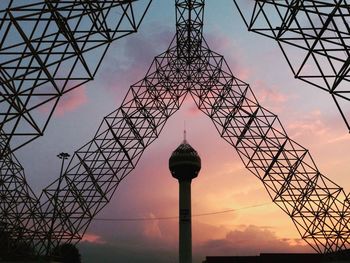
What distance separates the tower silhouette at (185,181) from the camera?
65.7 metres

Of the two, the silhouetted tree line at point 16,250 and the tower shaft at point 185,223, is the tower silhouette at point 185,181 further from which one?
the silhouetted tree line at point 16,250

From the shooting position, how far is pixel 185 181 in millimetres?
70250

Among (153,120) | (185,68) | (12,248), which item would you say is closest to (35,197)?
(12,248)

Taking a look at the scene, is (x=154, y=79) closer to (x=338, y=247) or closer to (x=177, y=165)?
(x=338, y=247)

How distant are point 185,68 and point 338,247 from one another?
834 inches

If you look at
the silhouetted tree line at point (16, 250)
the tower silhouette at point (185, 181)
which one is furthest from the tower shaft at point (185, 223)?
the silhouetted tree line at point (16, 250)

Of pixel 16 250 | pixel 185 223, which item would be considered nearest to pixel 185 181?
pixel 185 223

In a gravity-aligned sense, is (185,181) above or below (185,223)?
above

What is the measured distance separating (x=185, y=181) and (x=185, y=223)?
277 inches

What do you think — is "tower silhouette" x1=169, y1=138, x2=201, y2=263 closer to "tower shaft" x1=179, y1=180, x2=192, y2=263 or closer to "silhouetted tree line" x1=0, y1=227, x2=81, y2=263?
"tower shaft" x1=179, y1=180, x2=192, y2=263

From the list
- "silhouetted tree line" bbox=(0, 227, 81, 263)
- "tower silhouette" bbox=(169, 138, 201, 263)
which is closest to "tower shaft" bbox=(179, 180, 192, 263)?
"tower silhouette" bbox=(169, 138, 201, 263)

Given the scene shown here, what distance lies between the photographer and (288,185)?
125 ft

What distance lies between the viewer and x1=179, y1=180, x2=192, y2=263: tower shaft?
65.5 m

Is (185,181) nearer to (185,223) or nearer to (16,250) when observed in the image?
(185,223)
